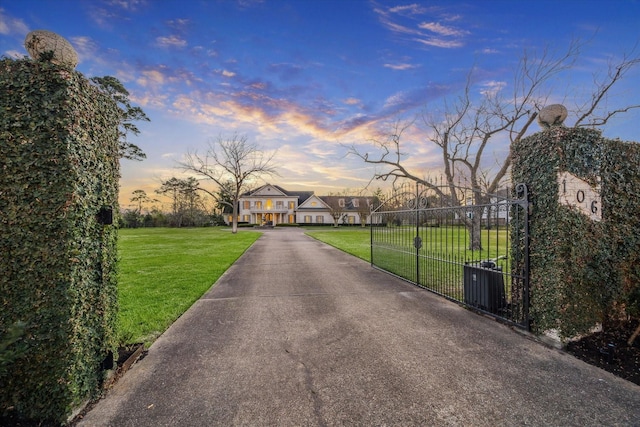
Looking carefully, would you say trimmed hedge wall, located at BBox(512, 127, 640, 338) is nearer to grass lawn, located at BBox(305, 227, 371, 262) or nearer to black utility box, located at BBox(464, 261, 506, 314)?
A: black utility box, located at BBox(464, 261, 506, 314)

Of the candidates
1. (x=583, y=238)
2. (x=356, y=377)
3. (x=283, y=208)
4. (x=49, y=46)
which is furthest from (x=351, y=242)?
(x=283, y=208)

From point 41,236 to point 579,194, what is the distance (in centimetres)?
598

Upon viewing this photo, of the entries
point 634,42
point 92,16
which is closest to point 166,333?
point 92,16

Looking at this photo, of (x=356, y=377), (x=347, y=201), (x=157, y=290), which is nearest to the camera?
(x=356, y=377)

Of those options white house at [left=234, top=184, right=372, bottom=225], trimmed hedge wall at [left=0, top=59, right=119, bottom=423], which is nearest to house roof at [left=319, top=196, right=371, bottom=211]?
white house at [left=234, top=184, right=372, bottom=225]

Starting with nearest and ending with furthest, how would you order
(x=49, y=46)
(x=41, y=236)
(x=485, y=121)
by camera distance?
(x=41, y=236) → (x=49, y=46) → (x=485, y=121)

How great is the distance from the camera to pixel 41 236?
2039 millimetres

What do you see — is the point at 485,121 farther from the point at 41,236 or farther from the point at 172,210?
the point at 172,210

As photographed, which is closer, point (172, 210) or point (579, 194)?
point (579, 194)

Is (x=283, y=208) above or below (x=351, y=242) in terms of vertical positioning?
above

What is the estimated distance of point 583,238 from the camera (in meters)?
3.53

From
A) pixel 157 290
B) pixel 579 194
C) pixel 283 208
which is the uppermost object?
pixel 283 208

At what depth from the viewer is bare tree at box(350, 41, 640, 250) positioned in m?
11.5

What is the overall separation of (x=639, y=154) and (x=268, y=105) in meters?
13.0
